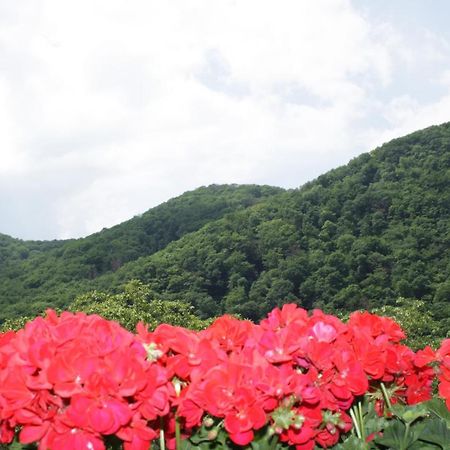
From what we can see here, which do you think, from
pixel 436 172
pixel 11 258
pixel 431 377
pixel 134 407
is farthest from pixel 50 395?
pixel 11 258

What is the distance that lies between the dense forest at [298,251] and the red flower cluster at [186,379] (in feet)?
114

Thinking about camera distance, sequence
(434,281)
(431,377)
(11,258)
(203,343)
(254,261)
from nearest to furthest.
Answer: (203,343) → (431,377) → (434,281) → (254,261) → (11,258)

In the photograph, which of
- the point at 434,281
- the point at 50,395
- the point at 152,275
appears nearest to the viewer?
the point at 50,395

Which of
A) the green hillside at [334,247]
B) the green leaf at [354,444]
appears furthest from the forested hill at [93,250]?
the green leaf at [354,444]

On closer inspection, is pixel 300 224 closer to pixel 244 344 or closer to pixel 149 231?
pixel 149 231

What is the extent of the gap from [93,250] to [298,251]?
15575mm

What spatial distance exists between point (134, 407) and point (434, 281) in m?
44.2

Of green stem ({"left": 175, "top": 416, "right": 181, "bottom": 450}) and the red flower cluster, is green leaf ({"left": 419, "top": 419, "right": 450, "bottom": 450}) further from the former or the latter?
green stem ({"left": 175, "top": 416, "right": 181, "bottom": 450})

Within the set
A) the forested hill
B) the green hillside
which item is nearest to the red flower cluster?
the forested hill

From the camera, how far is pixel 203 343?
6.77 ft

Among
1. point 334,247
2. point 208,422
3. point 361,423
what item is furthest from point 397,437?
point 334,247

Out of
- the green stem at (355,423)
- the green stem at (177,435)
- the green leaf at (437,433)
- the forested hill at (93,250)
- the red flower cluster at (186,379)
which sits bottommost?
the green leaf at (437,433)

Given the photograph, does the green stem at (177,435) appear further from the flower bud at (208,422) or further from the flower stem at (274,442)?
the flower stem at (274,442)

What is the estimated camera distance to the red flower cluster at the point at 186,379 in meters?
1.78
